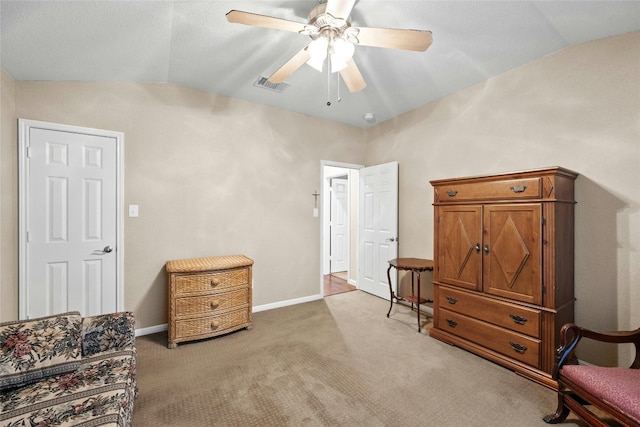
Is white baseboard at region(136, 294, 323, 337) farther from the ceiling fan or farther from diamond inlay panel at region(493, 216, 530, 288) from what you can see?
the ceiling fan

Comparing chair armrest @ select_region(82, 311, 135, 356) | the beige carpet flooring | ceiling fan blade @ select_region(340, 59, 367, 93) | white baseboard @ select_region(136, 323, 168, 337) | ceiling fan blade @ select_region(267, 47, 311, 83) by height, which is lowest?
the beige carpet flooring

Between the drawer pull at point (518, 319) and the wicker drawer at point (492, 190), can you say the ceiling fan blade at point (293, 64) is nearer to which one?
the wicker drawer at point (492, 190)

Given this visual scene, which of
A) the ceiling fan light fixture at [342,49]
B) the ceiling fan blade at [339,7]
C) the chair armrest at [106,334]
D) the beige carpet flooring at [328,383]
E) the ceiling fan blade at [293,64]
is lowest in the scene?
the beige carpet flooring at [328,383]

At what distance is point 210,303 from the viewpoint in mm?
2768

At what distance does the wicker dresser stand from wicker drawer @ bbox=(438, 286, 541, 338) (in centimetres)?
211

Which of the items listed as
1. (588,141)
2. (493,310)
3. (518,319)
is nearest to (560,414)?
(518,319)

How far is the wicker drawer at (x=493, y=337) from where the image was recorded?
2.13m

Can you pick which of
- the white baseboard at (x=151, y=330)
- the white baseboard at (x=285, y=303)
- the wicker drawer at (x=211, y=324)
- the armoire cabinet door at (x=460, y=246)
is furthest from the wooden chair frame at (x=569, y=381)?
the white baseboard at (x=151, y=330)

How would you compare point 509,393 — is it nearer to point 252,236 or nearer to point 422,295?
point 422,295

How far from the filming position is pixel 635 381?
1.47 metres

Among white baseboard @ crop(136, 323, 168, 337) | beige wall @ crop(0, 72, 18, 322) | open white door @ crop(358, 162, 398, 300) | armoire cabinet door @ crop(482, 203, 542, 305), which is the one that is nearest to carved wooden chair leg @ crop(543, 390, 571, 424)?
armoire cabinet door @ crop(482, 203, 542, 305)

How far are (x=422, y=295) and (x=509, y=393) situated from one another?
5.34 ft

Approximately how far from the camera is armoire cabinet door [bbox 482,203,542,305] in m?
2.13

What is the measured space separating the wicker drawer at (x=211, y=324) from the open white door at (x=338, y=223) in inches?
127
